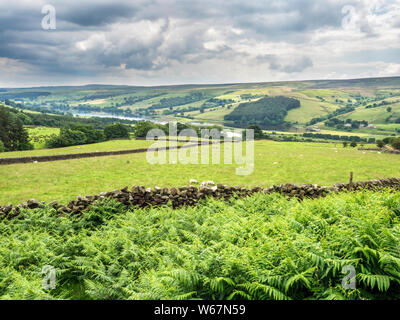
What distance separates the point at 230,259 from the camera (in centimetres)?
518

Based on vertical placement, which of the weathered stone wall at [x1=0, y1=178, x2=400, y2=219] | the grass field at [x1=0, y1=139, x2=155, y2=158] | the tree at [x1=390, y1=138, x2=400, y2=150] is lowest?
the weathered stone wall at [x1=0, y1=178, x2=400, y2=219]

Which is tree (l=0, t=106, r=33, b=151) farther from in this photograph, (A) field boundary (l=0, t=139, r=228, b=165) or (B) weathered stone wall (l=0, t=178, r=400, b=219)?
(B) weathered stone wall (l=0, t=178, r=400, b=219)

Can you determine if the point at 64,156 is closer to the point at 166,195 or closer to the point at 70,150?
the point at 70,150

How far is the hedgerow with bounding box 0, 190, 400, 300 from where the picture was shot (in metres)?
4.73

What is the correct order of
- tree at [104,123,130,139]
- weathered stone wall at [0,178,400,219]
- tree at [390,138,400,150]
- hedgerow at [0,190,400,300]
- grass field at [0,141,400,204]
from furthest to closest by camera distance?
tree at [104,123,130,139] < tree at [390,138,400,150] < grass field at [0,141,400,204] < weathered stone wall at [0,178,400,219] < hedgerow at [0,190,400,300]

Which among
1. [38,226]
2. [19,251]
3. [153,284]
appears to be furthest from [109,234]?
[153,284]

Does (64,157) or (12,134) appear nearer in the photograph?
(64,157)

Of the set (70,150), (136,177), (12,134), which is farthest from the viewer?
(12,134)

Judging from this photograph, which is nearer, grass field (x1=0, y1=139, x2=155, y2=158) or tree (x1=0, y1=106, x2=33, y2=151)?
grass field (x1=0, y1=139, x2=155, y2=158)

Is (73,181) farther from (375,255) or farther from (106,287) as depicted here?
(375,255)

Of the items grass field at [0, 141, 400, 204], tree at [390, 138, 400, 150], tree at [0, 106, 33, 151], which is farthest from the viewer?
tree at [0, 106, 33, 151]

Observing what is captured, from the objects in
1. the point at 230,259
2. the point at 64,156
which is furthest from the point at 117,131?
the point at 230,259

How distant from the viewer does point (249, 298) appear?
181 inches

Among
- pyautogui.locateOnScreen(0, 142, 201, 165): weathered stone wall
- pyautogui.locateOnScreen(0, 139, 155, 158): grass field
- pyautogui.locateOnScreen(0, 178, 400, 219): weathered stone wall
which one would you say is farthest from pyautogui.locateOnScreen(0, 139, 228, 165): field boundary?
pyautogui.locateOnScreen(0, 178, 400, 219): weathered stone wall
